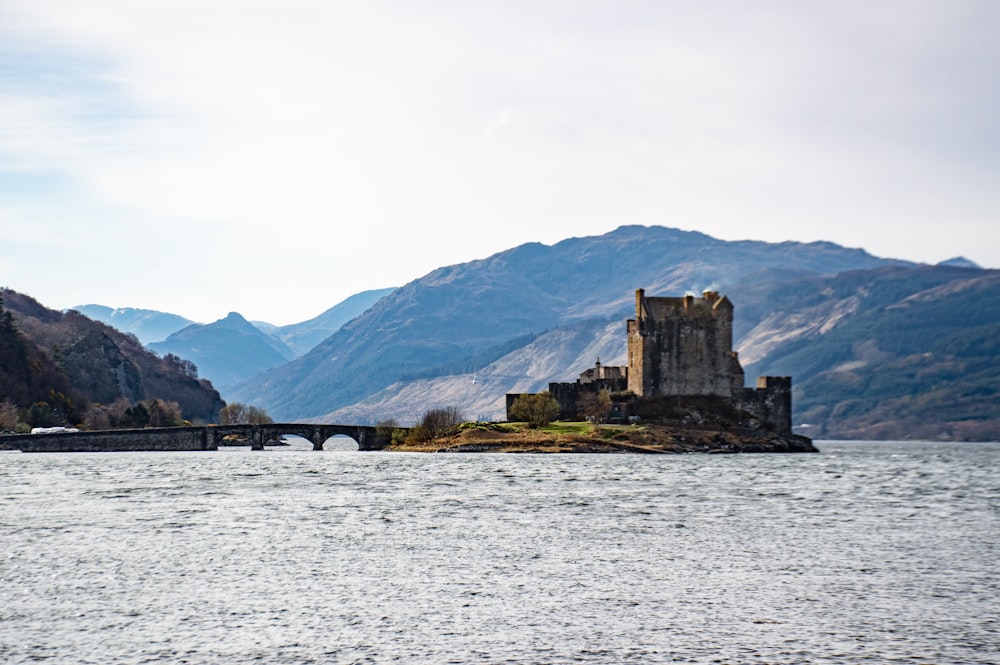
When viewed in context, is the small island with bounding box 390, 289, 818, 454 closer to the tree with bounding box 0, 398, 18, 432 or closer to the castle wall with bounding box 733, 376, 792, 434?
the castle wall with bounding box 733, 376, 792, 434

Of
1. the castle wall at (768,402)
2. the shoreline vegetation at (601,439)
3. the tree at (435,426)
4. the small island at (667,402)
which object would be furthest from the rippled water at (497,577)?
the castle wall at (768,402)

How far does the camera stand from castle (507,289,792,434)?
181375 mm

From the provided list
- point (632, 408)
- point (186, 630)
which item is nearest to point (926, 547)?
point (186, 630)

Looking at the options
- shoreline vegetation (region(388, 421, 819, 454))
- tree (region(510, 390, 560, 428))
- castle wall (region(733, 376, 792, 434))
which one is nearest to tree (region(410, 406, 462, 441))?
shoreline vegetation (region(388, 421, 819, 454))

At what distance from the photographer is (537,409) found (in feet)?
571

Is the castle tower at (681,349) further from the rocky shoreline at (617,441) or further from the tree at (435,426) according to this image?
the tree at (435,426)

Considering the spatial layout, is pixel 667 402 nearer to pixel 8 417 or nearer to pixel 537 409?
pixel 537 409

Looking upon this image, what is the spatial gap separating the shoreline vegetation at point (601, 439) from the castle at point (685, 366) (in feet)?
18.3

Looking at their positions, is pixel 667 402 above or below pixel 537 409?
above

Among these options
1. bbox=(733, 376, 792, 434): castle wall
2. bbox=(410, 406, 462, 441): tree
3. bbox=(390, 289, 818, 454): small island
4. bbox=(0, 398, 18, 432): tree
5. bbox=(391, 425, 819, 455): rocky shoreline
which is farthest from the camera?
bbox=(0, 398, 18, 432): tree

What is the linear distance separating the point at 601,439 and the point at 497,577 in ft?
395

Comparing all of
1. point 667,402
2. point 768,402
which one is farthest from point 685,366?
point 768,402

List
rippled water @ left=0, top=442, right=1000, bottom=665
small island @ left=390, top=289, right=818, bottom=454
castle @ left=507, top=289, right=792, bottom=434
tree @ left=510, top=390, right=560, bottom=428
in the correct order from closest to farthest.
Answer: rippled water @ left=0, top=442, right=1000, bottom=665 → small island @ left=390, top=289, right=818, bottom=454 → tree @ left=510, top=390, right=560, bottom=428 → castle @ left=507, top=289, right=792, bottom=434

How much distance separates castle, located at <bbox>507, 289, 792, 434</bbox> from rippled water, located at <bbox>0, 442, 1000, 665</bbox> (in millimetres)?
94141
